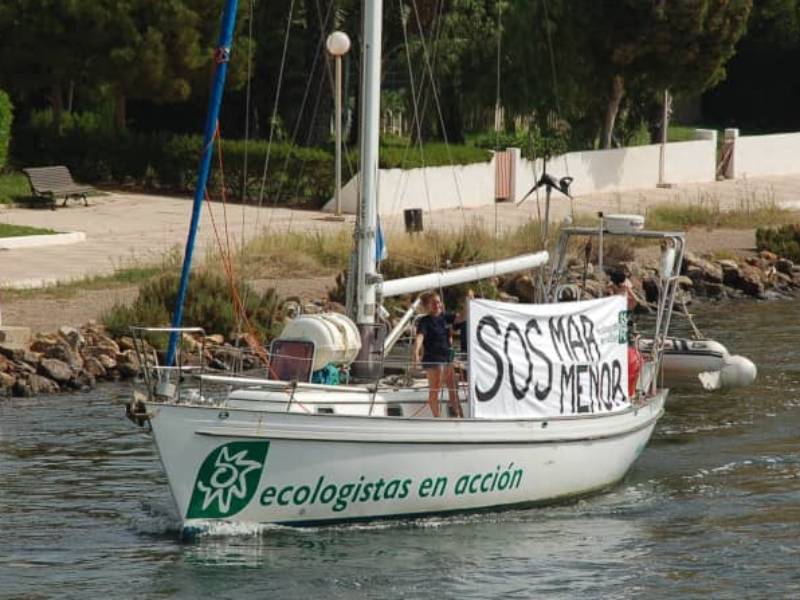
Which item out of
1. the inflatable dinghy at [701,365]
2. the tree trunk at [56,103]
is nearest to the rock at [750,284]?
the inflatable dinghy at [701,365]

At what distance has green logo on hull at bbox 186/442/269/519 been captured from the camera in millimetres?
18078

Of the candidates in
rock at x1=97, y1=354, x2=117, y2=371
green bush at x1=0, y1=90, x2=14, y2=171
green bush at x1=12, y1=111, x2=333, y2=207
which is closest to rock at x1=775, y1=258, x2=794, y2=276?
green bush at x1=12, y1=111, x2=333, y2=207

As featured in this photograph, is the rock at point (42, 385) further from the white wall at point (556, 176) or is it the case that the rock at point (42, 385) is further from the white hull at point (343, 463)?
the white wall at point (556, 176)

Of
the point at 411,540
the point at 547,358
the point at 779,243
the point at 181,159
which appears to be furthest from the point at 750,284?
the point at 411,540

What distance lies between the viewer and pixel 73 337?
27.8 metres

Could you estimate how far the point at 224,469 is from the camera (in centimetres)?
1816

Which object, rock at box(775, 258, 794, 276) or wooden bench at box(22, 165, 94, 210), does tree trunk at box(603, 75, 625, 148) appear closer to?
rock at box(775, 258, 794, 276)

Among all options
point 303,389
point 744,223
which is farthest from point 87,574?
point 744,223

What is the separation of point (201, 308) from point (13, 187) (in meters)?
14.2

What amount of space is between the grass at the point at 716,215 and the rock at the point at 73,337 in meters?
16.2

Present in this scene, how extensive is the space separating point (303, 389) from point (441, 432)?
4.55 ft

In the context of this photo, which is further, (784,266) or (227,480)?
(784,266)

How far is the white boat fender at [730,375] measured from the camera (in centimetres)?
2573

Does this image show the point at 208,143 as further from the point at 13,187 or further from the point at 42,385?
the point at 13,187
